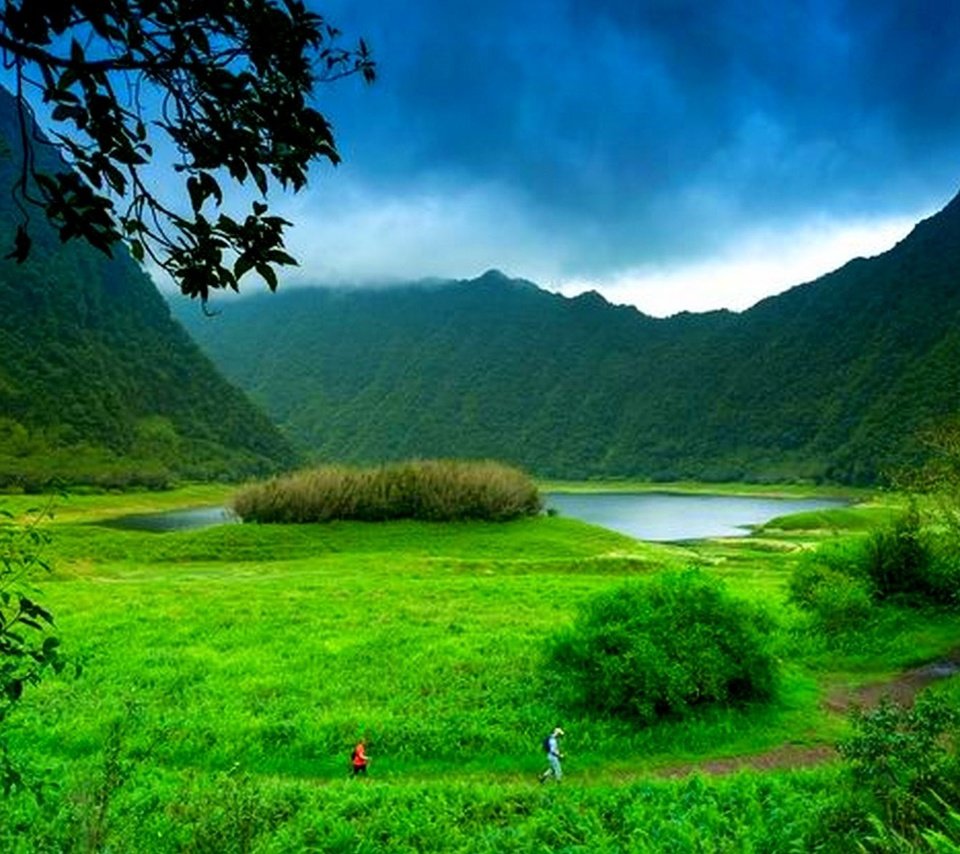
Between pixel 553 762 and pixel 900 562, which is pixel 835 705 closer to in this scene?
pixel 553 762

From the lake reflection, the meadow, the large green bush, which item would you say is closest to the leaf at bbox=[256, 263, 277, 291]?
the meadow

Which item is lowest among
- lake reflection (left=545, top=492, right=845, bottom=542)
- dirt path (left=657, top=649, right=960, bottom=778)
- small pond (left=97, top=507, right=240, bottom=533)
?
lake reflection (left=545, top=492, right=845, bottom=542)

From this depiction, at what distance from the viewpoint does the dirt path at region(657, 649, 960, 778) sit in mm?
18828

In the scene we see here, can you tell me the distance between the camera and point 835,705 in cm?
2327

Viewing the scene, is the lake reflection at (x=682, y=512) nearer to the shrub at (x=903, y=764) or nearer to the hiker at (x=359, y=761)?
the hiker at (x=359, y=761)

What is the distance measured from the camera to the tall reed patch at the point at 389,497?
8694 centimetres

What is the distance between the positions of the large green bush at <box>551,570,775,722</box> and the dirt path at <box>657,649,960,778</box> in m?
2.11

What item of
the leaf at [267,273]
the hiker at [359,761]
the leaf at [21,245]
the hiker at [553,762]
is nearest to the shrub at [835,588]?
the hiker at [553,762]

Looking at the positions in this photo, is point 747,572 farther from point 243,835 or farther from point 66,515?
point 66,515

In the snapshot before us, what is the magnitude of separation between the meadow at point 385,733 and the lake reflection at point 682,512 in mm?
63250

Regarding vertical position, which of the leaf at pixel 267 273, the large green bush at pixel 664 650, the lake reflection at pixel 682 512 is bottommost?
the lake reflection at pixel 682 512

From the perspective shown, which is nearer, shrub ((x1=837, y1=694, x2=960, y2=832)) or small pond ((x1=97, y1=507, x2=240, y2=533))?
shrub ((x1=837, y1=694, x2=960, y2=832))

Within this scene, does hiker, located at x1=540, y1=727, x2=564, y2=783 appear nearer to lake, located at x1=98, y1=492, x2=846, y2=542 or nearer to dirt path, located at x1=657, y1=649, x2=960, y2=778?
dirt path, located at x1=657, y1=649, x2=960, y2=778

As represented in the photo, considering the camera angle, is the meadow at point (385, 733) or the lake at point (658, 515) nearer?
the meadow at point (385, 733)
